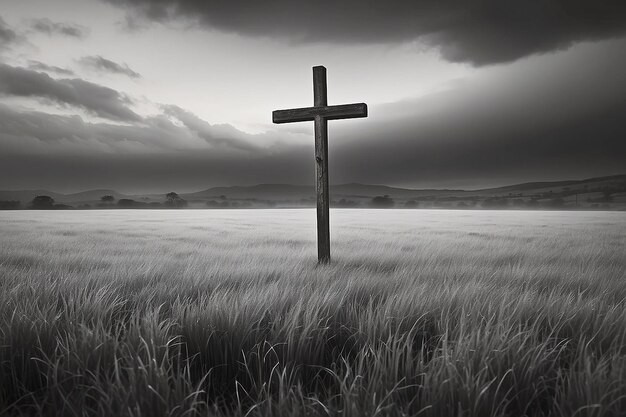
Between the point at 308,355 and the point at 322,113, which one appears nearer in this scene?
the point at 308,355

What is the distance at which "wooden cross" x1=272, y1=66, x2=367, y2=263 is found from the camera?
6.20 metres

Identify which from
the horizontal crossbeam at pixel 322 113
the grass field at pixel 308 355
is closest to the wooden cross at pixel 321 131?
the horizontal crossbeam at pixel 322 113

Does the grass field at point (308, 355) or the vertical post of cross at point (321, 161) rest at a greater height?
the vertical post of cross at point (321, 161)

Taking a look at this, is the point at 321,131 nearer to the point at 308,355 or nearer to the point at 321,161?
the point at 321,161

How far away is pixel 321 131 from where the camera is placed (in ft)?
20.4

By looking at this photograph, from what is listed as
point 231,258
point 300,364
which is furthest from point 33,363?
point 231,258

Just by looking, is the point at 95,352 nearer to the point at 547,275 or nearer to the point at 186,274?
the point at 186,274

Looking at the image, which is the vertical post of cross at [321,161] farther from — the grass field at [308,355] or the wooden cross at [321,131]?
the grass field at [308,355]

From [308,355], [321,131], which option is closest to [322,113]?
[321,131]

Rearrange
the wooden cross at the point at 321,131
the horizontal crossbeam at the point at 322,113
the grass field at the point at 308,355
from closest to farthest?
1. the grass field at the point at 308,355
2. the horizontal crossbeam at the point at 322,113
3. the wooden cross at the point at 321,131

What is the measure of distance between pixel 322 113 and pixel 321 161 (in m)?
0.93

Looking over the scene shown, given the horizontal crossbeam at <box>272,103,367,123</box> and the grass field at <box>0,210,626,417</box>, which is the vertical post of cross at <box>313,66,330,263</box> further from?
the grass field at <box>0,210,626,417</box>

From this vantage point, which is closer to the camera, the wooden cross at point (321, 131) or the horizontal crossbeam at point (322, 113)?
the horizontal crossbeam at point (322, 113)

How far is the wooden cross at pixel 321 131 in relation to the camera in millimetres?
6199
